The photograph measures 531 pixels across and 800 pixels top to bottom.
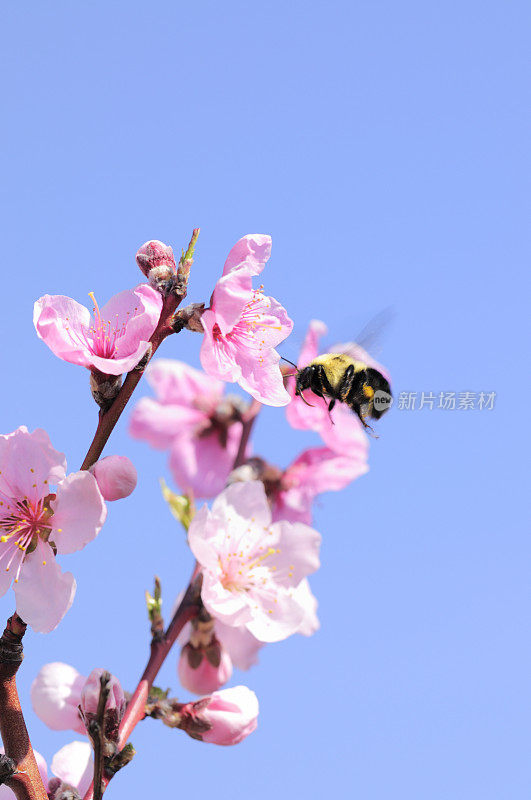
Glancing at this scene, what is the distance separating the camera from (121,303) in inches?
102

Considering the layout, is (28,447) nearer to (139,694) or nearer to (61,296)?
(61,296)

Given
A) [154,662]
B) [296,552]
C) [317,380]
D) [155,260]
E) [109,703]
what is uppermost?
[317,380]

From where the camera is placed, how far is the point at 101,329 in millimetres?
2543

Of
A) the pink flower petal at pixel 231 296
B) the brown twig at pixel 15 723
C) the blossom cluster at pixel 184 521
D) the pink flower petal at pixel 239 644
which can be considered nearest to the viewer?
the brown twig at pixel 15 723

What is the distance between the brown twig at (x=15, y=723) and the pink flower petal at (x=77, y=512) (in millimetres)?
229

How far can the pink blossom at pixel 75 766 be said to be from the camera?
8.68 ft

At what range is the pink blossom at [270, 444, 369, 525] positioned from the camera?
14.8 feet

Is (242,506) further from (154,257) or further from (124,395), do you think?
(154,257)

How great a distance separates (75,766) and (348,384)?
1717mm

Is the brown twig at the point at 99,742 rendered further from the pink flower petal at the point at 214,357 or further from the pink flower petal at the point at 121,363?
the pink flower petal at the point at 214,357

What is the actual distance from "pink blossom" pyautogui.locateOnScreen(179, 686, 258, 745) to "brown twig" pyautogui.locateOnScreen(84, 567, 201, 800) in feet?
0.61

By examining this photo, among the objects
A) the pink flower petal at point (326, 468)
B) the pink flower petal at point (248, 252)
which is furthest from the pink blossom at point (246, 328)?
the pink flower petal at point (326, 468)

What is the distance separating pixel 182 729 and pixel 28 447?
1220 mm

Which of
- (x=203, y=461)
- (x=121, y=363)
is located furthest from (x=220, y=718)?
(x=203, y=461)
